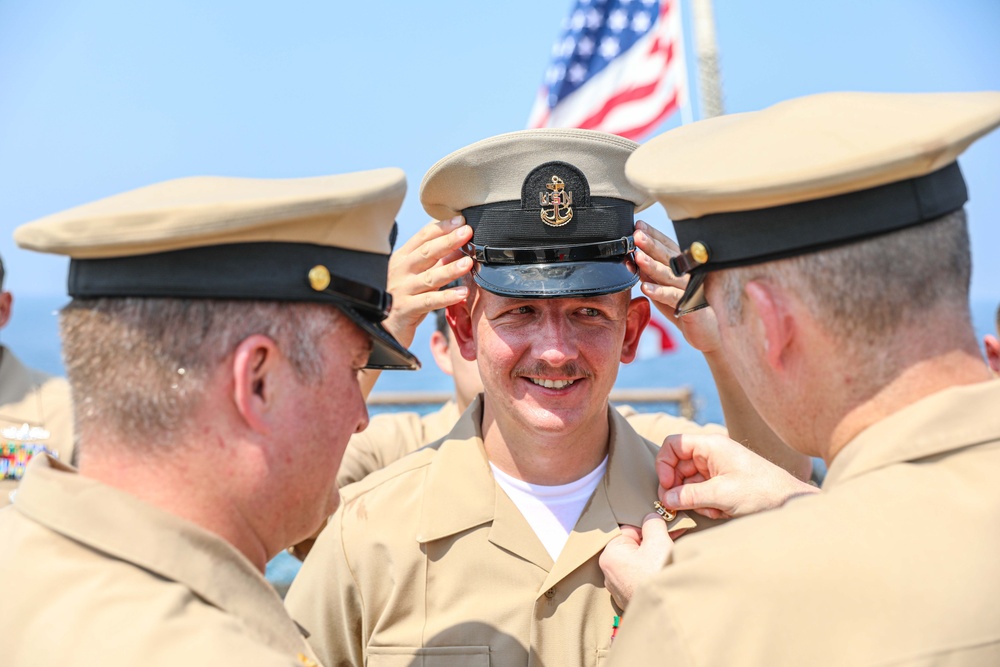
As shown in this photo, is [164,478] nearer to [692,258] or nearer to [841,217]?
[692,258]

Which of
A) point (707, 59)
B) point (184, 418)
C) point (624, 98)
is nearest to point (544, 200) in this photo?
point (184, 418)

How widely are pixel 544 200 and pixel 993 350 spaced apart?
2353mm

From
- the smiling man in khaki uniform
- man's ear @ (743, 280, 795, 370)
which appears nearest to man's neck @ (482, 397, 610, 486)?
the smiling man in khaki uniform

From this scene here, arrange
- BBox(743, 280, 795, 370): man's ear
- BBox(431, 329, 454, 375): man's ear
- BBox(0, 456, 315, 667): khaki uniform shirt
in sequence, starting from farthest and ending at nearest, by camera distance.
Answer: BBox(431, 329, 454, 375): man's ear
BBox(743, 280, 795, 370): man's ear
BBox(0, 456, 315, 667): khaki uniform shirt

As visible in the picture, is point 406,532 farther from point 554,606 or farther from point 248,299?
point 248,299

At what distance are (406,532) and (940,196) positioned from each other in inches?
79.1

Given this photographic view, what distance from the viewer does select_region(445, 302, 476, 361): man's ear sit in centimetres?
359

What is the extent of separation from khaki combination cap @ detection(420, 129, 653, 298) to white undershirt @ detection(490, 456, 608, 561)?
722mm

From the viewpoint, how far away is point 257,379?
2025mm

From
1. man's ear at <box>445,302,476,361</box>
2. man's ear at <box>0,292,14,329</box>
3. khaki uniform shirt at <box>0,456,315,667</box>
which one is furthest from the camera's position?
man's ear at <box>0,292,14,329</box>

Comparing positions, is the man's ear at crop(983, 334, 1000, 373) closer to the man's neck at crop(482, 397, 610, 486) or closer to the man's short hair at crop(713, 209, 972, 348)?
the man's neck at crop(482, 397, 610, 486)

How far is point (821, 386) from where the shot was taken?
6.67 ft

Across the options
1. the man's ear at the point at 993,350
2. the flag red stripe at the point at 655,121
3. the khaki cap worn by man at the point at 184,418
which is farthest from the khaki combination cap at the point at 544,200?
the flag red stripe at the point at 655,121

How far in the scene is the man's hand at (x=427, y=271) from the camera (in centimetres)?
336
